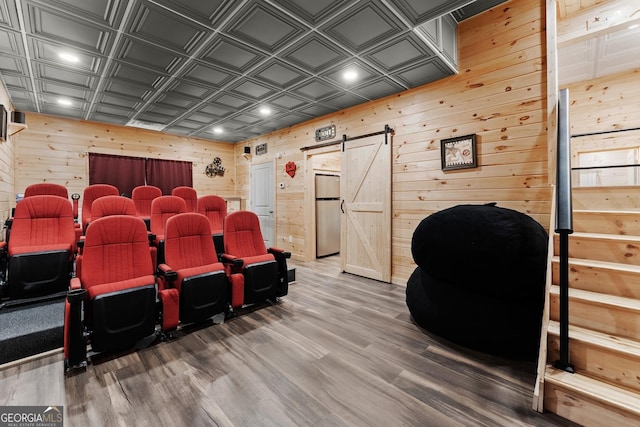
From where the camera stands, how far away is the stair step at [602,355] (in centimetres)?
153

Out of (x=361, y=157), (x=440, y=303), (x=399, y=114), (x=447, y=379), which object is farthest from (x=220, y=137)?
(x=447, y=379)

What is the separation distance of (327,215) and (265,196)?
63.6 inches

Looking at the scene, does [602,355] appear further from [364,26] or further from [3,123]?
[3,123]

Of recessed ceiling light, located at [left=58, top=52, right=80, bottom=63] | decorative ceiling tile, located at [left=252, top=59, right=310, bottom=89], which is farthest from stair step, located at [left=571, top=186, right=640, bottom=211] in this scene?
recessed ceiling light, located at [left=58, top=52, right=80, bottom=63]

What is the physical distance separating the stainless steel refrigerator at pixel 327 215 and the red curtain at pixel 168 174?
3.30 meters

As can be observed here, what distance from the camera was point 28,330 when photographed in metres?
2.13

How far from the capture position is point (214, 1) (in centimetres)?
222

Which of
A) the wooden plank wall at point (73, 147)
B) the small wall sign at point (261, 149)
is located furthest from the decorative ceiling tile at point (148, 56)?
the wooden plank wall at point (73, 147)

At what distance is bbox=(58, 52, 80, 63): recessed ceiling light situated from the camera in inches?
117

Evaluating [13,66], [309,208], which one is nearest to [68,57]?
[13,66]

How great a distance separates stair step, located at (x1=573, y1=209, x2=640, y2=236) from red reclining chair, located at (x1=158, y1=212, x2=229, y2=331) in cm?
323

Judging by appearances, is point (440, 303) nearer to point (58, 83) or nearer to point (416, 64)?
point (416, 64)

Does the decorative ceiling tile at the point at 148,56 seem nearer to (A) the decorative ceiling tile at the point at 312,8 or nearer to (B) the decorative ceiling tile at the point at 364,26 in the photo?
(A) the decorative ceiling tile at the point at 312,8

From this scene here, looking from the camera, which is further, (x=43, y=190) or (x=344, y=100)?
(x=344, y=100)
